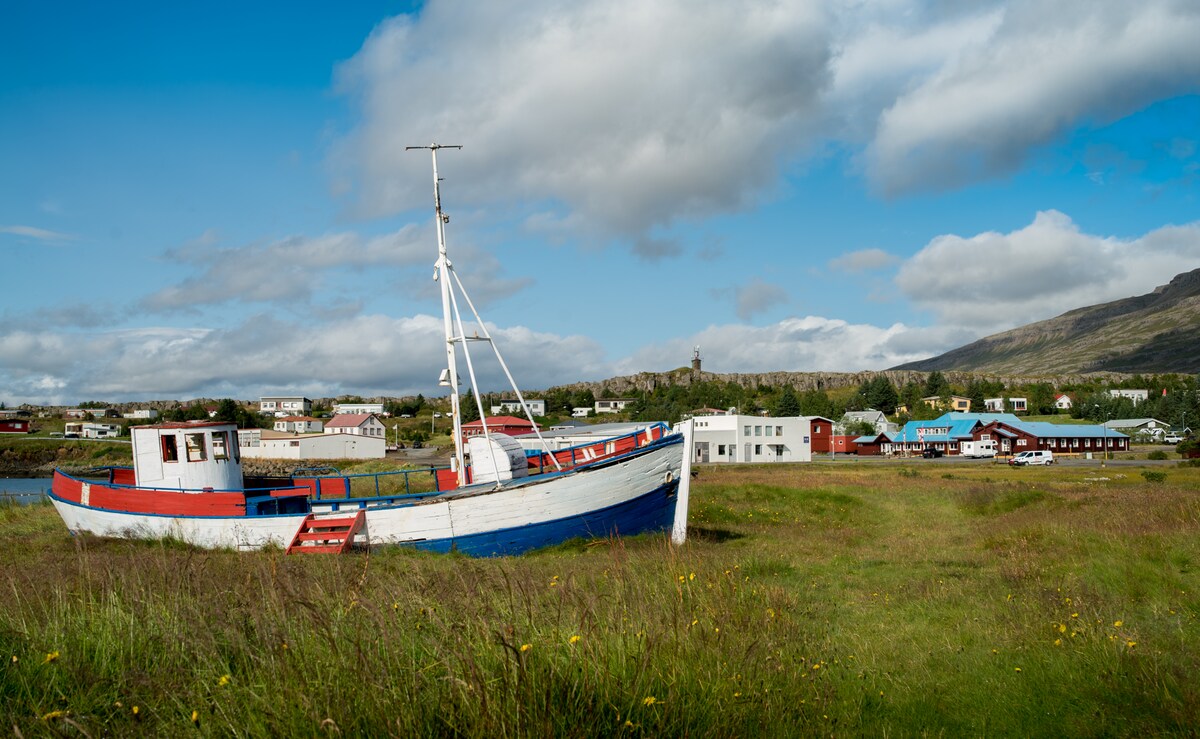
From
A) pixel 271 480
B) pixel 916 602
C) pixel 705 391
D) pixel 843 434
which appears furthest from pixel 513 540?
pixel 705 391

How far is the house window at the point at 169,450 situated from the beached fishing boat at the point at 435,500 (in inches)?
1.4

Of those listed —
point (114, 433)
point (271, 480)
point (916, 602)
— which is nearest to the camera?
point (916, 602)

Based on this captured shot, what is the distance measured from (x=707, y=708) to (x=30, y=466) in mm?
121338

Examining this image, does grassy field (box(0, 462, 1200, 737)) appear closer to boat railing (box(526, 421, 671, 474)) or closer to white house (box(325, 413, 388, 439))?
boat railing (box(526, 421, 671, 474))

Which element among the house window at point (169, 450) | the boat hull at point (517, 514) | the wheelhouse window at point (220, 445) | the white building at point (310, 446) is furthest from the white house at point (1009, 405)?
the house window at point (169, 450)

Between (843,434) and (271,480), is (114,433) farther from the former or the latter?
(271,480)

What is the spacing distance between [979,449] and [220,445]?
303 ft

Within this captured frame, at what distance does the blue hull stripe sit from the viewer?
736 inches

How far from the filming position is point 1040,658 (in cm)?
758

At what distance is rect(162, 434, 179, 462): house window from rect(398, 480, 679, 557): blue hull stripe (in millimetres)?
9132

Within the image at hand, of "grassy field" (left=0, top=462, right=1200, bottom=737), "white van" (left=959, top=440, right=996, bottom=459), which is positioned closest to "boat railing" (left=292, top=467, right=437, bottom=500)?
"grassy field" (left=0, top=462, right=1200, bottom=737)

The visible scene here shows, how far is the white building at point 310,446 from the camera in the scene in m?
92.2

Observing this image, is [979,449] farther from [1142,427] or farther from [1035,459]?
[1142,427]

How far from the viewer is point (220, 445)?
23.8 m
